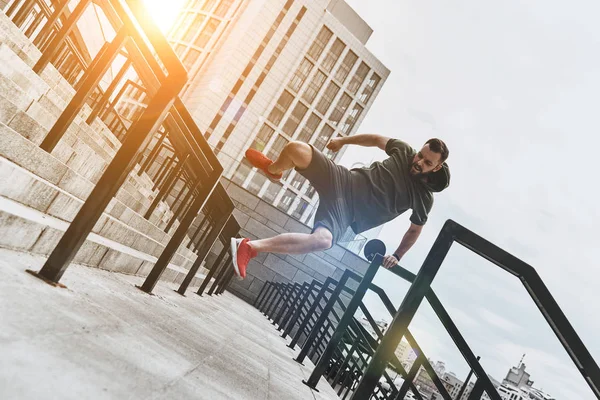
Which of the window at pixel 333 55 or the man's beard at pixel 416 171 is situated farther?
the window at pixel 333 55

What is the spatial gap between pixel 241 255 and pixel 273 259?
1130 centimetres

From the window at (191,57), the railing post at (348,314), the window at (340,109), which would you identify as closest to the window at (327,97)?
the window at (340,109)

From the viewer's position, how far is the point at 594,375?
153 cm

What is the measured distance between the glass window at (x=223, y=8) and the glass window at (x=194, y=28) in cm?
163

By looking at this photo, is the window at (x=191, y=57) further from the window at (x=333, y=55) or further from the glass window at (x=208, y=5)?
the window at (x=333, y=55)

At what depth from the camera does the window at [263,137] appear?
35.8 metres

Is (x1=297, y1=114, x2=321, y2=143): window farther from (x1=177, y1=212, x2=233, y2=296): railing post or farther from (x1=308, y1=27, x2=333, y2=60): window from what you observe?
(x1=177, y1=212, x2=233, y2=296): railing post

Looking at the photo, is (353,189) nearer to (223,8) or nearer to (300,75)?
(300,75)

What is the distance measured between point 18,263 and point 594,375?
2273mm

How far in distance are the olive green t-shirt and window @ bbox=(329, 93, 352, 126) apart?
120 feet

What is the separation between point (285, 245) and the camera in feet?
9.93

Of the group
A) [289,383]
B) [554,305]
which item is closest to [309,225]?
[289,383]

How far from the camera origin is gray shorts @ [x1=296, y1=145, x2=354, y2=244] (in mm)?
3164

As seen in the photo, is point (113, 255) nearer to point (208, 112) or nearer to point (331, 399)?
point (331, 399)
